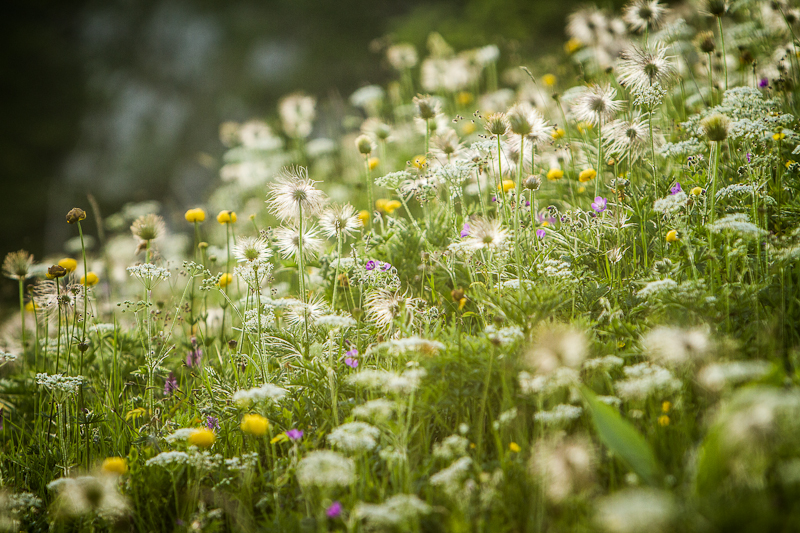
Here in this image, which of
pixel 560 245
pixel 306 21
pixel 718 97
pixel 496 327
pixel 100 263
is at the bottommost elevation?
pixel 496 327

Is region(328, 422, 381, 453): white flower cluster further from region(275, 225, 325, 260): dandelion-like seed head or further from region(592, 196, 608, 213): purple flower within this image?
region(592, 196, 608, 213): purple flower

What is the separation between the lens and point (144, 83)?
13.5 meters

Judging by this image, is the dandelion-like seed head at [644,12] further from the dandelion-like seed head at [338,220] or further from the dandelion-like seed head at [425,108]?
the dandelion-like seed head at [338,220]

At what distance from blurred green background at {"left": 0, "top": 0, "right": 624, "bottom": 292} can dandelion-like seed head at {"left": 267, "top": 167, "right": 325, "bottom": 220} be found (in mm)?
9963

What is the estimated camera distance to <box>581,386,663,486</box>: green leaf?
1209mm

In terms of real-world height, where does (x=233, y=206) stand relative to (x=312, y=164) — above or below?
below

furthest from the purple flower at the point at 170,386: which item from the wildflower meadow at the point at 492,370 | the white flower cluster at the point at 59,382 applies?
the white flower cluster at the point at 59,382

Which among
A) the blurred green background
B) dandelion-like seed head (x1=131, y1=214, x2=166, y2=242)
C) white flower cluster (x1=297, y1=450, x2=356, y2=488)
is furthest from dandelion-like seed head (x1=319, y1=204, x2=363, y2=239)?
the blurred green background

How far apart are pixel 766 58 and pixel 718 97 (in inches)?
45.2

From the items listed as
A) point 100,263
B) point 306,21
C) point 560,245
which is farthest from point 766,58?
point 306,21

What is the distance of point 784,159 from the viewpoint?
2.53 metres

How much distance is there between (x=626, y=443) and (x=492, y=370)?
589mm

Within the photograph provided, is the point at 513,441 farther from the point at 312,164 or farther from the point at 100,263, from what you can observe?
the point at 312,164

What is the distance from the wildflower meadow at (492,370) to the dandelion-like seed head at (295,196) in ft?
0.05
